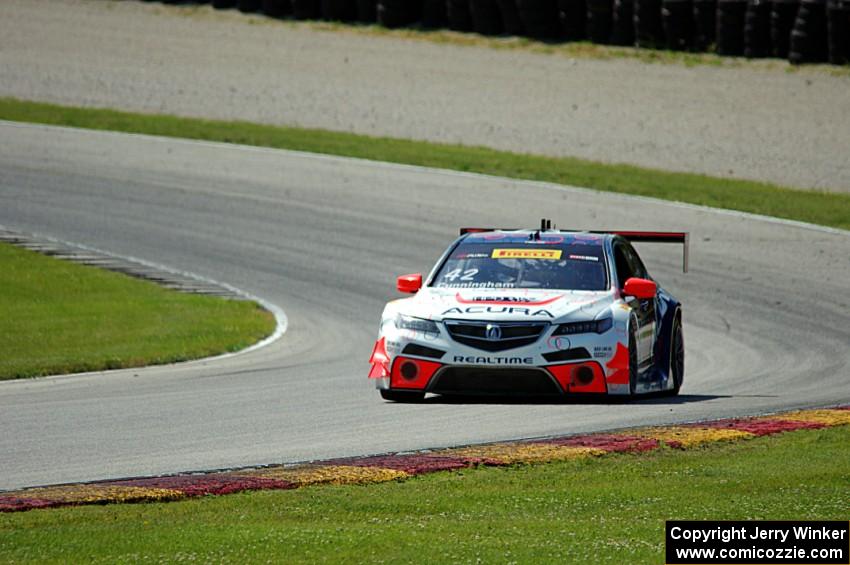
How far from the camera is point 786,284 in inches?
801

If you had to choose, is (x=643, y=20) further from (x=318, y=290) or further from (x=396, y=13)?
(x=318, y=290)

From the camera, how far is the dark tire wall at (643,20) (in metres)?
31.5

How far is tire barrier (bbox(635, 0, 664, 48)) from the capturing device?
33.6 m

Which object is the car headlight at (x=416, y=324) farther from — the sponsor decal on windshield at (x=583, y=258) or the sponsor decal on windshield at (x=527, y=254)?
the sponsor decal on windshield at (x=583, y=258)

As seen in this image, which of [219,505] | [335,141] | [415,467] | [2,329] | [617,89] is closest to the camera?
[219,505]

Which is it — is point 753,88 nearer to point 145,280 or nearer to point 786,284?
point 786,284

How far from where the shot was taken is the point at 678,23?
111 feet

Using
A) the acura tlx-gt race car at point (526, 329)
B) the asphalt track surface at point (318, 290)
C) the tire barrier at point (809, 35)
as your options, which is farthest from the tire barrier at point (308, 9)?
the acura tlx-gt race car at point (526, 329)

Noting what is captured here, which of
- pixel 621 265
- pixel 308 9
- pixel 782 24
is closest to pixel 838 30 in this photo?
pixel 782 24

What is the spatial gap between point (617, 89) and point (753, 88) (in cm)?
281

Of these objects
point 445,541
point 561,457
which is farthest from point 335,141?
point 445,541

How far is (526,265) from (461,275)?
0.54 m

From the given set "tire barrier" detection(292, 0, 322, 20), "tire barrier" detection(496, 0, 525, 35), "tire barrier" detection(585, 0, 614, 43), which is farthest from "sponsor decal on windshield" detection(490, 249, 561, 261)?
"tire barrier" detection(292, 0, 322, 20)

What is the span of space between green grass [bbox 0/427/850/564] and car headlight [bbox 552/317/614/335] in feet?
7.78
